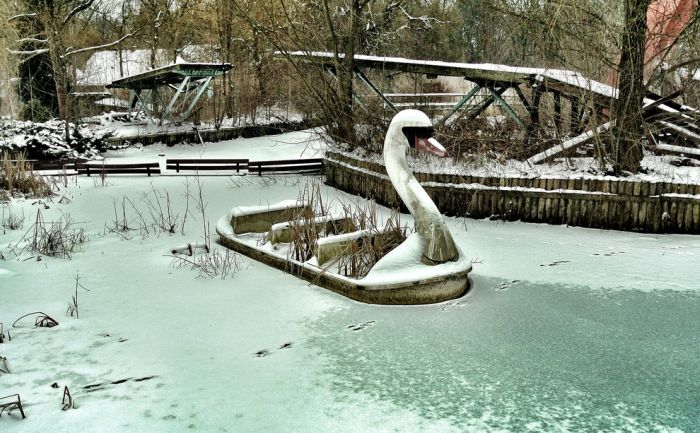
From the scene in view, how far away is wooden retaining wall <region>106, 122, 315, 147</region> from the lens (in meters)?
20.3

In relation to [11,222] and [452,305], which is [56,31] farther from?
[452,305]

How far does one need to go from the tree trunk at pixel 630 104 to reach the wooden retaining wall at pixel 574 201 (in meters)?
0.80

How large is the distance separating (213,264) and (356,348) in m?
2.74

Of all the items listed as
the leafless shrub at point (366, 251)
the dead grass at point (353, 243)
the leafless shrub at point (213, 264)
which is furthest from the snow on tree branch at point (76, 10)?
the leafless shrub at point (366, 251)

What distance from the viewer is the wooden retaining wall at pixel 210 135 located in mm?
20266

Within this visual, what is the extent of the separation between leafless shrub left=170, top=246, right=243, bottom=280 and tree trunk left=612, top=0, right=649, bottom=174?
5930 millimetres

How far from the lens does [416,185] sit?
5.95 m

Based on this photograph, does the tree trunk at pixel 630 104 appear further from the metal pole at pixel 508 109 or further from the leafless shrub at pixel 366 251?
the leafless shrub at pixel 366 251

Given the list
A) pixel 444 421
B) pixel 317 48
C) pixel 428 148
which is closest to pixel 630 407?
pixel 444 421

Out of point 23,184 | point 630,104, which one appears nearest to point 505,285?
point 630,104

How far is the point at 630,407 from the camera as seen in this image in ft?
12.2

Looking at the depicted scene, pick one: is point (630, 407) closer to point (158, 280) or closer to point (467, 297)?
A: point (467, 297)

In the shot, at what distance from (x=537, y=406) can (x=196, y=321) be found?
2.93 metres

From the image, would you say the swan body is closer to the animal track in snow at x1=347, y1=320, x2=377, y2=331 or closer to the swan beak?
the swan beak
